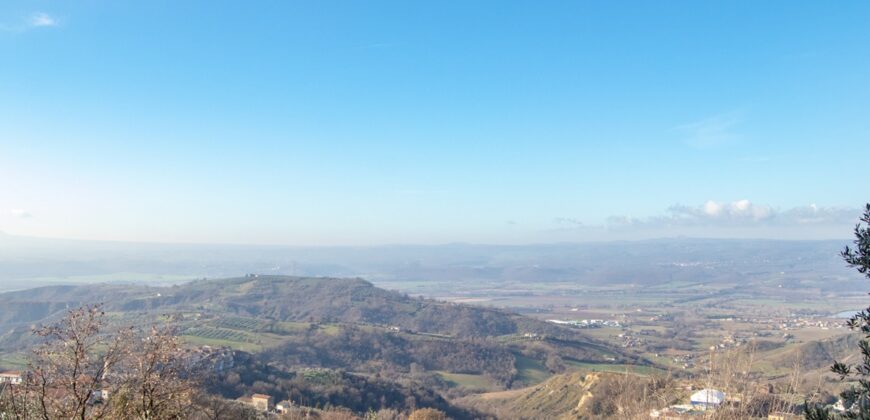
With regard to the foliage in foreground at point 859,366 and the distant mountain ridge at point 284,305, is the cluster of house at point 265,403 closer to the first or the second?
the foliage in foreground at point 859,366

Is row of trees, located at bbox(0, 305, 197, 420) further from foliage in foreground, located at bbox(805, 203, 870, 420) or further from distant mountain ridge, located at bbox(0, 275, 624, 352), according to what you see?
distant mountain ridge, located at bbox(0, 275, 624, 352)

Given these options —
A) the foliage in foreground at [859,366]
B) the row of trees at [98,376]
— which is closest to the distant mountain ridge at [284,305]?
the row of trees at [98,376]

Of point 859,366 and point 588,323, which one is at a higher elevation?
point 859,366

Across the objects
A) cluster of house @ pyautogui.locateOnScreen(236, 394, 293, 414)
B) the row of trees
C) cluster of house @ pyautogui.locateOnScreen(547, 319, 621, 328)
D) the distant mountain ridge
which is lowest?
cluster of house @ pyautogui.locateOnScreen(547, 319, 621, 328)

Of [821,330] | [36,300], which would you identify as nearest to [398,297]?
[36,300]

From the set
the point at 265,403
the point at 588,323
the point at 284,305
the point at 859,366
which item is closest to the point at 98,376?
the point at 859,366

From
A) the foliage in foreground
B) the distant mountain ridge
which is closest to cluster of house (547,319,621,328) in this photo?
the distant mountain ridge

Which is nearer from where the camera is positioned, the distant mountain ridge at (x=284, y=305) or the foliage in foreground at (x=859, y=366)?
the foliage in foreground at (x=859, y=366)

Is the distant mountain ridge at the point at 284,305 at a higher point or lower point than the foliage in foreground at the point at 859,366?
lower

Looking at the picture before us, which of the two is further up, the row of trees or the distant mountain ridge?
the row of trees

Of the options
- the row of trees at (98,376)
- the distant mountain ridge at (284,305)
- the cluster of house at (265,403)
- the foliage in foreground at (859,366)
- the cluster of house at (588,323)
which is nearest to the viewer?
the foliage in foreground at (859,366)

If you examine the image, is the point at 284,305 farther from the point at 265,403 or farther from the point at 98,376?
the point at 98,376
